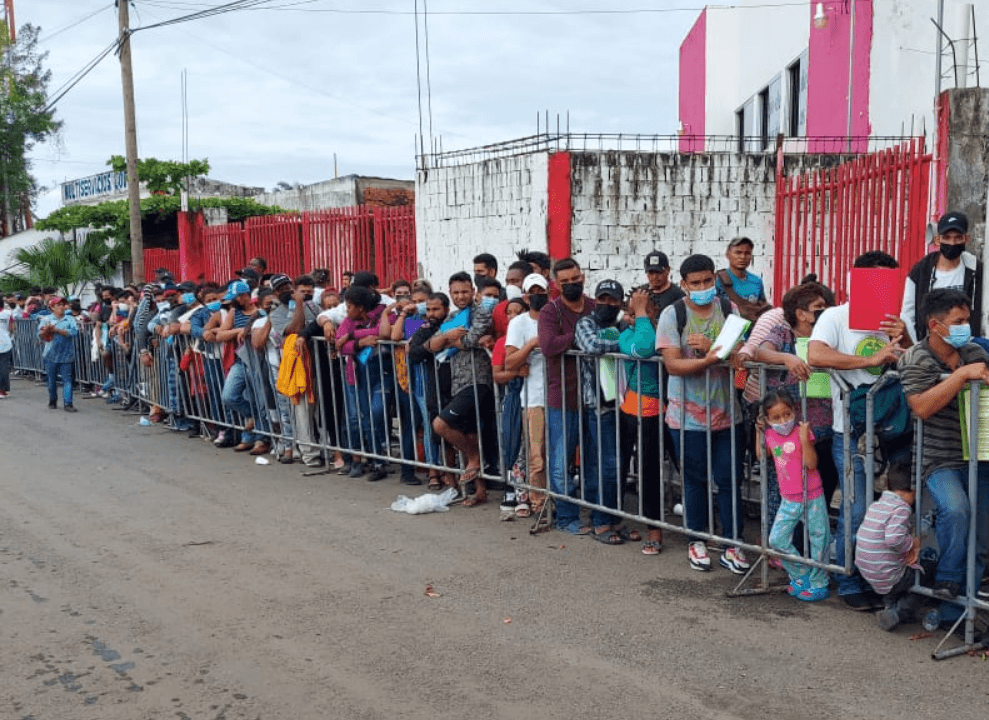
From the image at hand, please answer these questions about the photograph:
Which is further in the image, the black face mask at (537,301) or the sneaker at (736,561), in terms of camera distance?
the black face mask at (537,301)

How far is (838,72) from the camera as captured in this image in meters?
Result: 15.9

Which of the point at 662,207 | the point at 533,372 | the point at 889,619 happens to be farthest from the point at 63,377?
the point at 889,619

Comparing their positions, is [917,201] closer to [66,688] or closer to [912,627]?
[912,627]

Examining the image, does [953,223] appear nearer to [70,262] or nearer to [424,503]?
[424,503]

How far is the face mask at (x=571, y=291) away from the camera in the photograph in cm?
688

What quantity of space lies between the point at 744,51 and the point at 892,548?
758 inches

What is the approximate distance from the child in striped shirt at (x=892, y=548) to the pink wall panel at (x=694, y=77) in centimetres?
1857

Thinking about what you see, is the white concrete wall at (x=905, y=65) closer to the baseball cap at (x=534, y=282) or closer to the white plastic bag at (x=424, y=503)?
the baseball cap at (x=534, y=282)

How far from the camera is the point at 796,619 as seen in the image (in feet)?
16.9

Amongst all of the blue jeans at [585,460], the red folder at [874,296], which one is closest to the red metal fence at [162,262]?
the blue jeans at [585,460]

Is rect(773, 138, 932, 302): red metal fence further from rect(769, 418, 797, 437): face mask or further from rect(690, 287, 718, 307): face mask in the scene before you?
rect(769, 418, 797, 437): face mask

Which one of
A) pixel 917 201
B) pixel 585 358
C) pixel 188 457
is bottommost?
pixel 188 457

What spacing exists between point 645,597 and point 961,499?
176 cm

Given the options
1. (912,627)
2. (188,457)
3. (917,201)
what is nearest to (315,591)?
(912,627)
